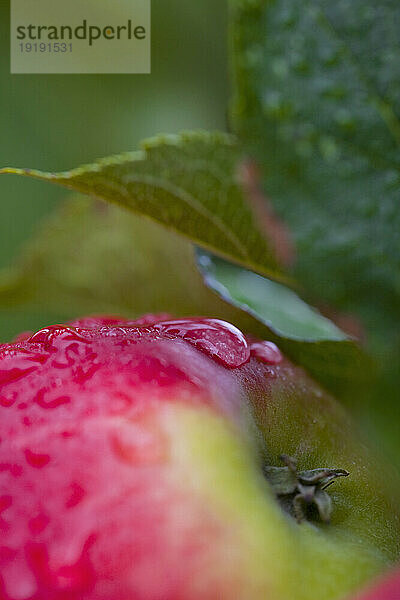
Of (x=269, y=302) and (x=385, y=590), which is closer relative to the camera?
(x=385, y=590)

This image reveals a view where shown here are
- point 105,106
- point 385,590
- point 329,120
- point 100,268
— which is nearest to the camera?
point 385,590

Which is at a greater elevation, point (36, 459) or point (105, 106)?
point (105, 106)

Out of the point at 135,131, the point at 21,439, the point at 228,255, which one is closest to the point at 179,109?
the point at 135,131

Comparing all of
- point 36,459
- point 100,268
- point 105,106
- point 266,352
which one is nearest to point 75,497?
point 36,459

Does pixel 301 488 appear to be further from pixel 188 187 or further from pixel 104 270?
pixel 104 270

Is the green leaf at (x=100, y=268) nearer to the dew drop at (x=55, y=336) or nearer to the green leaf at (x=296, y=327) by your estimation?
the green leaf at (x=296, y=327)

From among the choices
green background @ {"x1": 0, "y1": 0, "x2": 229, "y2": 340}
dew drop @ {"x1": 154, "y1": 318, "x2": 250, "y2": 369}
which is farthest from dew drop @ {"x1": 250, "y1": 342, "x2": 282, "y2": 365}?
green background @ {"x1": 0, "y1": 0, "x2": 229, "y2": 340}

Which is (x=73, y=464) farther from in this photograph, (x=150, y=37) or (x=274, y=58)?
(x=150, y=37)
